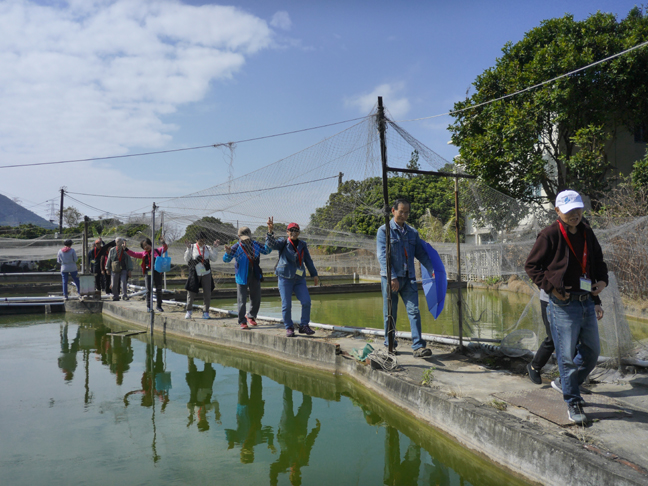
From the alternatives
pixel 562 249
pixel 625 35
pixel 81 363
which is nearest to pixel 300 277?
pixel 81 363

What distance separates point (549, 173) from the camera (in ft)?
50.1

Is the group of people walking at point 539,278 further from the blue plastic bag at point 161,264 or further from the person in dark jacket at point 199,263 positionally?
the blue plastic bag at point 161,264

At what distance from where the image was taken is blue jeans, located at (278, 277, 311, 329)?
20.8 feet

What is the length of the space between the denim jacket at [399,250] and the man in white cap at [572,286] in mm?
1995

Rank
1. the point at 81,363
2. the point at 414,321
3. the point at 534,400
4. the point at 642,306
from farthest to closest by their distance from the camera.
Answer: the point at 642,306 < the point at 81,363 < the point at 414,321 < the point at 534,400

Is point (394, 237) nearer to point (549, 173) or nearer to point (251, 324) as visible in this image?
point (251, 324)

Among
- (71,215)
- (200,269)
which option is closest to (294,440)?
(200,269)

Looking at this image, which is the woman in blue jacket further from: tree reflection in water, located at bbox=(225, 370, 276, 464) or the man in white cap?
the man in white cap

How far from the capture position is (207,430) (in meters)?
4.03

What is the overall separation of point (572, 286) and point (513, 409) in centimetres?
105

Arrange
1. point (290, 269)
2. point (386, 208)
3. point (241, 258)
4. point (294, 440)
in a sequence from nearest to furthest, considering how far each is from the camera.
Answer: point (294, 440), point (386, 208), point (290, 269), point (241, 258)

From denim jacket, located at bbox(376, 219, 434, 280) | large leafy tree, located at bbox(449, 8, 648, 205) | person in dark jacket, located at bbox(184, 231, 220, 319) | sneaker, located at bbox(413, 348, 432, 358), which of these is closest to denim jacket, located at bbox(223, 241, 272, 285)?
person in dark jacket, located at bbox(184, 231, 220, 319)

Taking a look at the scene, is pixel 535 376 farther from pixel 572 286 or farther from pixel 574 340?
pixel 572 286

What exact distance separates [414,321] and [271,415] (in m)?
1.85
